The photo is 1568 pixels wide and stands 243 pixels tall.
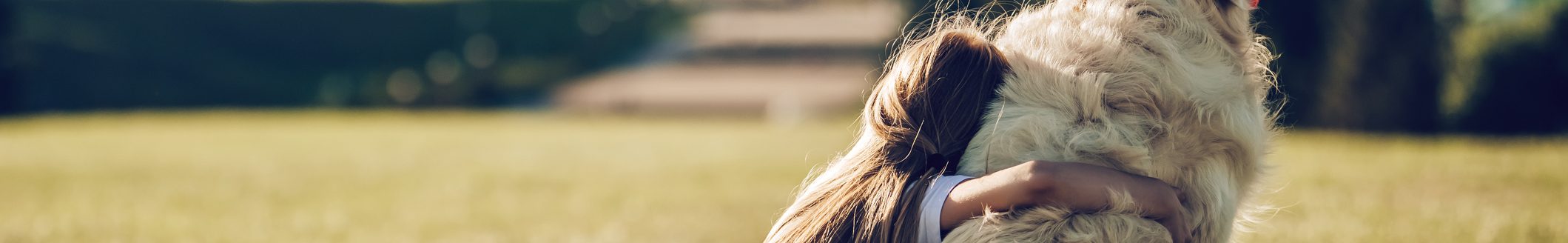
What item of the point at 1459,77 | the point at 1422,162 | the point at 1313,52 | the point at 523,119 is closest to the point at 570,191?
the point at 1422,162

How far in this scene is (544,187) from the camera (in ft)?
26.4

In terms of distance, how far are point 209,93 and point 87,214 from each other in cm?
1966

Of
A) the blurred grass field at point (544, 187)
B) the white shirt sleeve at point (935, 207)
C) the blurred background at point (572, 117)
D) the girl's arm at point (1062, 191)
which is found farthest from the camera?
the blurred background at point (572, 117)

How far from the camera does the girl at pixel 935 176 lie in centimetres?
205

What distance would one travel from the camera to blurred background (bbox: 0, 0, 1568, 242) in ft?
19.9

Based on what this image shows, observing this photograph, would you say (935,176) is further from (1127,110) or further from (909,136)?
Result: (1127,110)

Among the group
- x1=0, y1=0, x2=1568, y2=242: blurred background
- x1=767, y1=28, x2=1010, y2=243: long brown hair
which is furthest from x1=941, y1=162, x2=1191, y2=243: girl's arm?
x1=0, y1=0, x2=1568, y2=242: blurred background

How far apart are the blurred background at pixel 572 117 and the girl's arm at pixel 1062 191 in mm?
595

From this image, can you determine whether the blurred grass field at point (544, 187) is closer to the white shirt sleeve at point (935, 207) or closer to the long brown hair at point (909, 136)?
the long brown hair at point (909, 136)

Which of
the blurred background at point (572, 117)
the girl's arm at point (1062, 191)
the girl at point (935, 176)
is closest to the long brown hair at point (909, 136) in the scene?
the girl at point (935, 176)

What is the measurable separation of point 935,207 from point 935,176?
0.07 m

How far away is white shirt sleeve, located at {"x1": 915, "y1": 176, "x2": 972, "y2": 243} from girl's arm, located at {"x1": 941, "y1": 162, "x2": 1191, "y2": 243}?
0.05 feet

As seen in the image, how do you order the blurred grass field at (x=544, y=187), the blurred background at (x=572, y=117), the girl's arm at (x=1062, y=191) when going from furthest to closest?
the blurred background at (x=572, y=117)
the blurred grass field at (x=544, y=187)
the girl's arm at (x=1062, y=191)

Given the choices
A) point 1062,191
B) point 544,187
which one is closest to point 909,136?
point 1062,191
